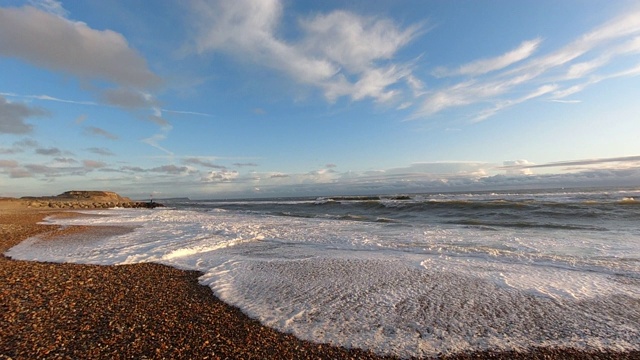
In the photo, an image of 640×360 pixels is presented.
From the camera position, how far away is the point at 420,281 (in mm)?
6680

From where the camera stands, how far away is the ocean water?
4.32 m

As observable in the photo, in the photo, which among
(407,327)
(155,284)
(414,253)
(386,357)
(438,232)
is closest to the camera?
(386,357)

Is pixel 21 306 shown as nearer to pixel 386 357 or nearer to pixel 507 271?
pixel 386 357

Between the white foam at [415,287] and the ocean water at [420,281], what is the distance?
0.09 feet

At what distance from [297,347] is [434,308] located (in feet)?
8.27

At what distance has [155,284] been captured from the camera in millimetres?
6457

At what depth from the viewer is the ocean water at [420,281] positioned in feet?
14.2

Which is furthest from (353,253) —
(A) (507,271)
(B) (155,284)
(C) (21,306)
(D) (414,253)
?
(C) (21,306)

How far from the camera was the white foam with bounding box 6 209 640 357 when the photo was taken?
4.29 m

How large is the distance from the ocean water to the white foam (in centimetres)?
3

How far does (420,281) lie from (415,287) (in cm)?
46

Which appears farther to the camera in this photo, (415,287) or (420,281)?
(420,281)

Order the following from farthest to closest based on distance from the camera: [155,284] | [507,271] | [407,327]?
[507,271], [155,284], [407,327]

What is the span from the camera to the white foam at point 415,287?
429cm
